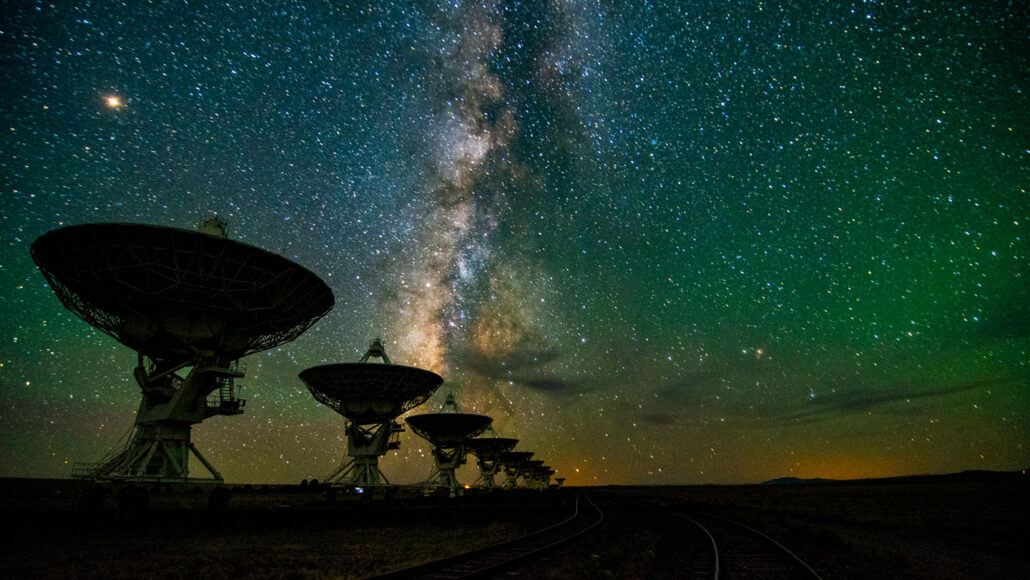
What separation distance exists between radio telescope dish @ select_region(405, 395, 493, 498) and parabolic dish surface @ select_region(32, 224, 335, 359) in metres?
26.3

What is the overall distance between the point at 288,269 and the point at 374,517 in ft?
36.7

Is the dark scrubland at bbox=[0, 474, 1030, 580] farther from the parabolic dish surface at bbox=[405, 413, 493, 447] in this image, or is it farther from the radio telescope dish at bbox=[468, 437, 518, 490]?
the radio telescope dish at bbox=[468, 437, 518, 490]

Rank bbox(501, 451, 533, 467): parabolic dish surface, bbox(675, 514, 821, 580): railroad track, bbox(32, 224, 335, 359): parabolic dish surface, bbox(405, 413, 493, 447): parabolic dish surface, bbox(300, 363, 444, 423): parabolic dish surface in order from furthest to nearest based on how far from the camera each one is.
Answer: bbox(501, 451, 533, 467): parabolic dish surface
bbox(405, 413, 493, 447): parabolic dish surface
bbox(300, 363, 444, 423): parabolic dish surface
bbox(32, 224, 335, 359): parabolic dish surface
bbox(675, 514, 821, 580): railroad track

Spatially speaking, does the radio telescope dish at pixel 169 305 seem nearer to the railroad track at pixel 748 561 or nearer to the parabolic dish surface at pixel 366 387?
the parabolic dish surface at pixel 366 387

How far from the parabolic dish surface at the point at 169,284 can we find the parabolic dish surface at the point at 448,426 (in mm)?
26008

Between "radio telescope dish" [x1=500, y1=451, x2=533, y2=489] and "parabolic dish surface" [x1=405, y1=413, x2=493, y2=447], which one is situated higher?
"parabolic dish surface" [x1=405, y1=413, x2=493, y2=447]

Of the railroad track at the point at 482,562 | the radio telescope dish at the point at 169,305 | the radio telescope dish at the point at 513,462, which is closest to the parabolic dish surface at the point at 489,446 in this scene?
the radio telescope dish at the point at 513,462

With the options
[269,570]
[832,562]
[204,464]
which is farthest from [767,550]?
[204,464]

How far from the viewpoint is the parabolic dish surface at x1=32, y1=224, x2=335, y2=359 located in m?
18.2

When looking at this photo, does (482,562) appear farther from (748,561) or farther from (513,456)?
(513,456)

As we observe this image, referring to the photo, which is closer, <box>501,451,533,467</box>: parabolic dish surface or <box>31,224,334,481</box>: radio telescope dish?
<box>31,224,334,481</box>: radio telescope dish

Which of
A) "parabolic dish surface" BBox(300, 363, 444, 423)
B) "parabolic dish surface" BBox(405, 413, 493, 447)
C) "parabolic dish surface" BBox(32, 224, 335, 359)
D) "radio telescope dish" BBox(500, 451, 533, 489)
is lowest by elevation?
"radio telescope dish" BBox(500, 451, 533, 489)

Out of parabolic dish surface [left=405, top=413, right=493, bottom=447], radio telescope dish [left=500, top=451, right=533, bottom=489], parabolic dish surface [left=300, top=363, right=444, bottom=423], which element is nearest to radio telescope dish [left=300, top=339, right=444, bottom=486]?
parabolic dish surface [left=300, top=363, right=444, bottom=423]

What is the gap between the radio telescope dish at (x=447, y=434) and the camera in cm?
4622
